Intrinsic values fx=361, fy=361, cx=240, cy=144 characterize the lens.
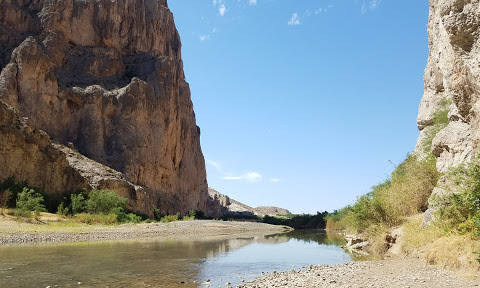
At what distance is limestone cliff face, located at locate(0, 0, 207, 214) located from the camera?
67.8 meters

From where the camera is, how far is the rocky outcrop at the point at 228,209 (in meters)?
117

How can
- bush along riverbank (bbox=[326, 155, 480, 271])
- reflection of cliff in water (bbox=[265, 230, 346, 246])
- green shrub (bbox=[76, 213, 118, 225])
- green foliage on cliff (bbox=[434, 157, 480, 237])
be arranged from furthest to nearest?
green shrub (bbox=[76, 213, 118, 225]) < reflection of cliff in water (bbox=[265, 230, 346, 246]) < bush along riverbank (bbox=[326, 155, 480, 271]) < green foliage on cliff (bbox=[434, 157, 480, 237])

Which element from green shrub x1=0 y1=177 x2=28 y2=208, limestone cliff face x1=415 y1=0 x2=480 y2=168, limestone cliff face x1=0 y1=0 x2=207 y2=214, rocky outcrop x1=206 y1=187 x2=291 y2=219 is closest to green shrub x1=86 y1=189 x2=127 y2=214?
green shrub x1=0 y1=177 x2=28 y2=208

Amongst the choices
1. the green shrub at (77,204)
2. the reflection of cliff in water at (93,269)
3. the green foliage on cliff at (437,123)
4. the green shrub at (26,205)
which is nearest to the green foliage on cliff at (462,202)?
the reflection of cliff in water at (93,269)

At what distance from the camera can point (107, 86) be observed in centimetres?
7944

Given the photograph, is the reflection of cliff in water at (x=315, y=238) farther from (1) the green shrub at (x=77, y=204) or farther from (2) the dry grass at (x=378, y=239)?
(1) the green shrub at (x=77, y=204)

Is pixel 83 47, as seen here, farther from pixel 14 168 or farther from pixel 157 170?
pixel 14 168

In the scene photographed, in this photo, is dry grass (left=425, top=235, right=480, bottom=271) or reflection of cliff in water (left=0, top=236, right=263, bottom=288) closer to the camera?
dry grass (left=425, top=235, right=480, bottom=271)

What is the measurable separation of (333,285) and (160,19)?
99.4 m

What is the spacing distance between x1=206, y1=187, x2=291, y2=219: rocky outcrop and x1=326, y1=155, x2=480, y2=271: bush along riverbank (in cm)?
9081

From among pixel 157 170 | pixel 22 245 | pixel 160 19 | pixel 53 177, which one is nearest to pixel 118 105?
pixel 157 170

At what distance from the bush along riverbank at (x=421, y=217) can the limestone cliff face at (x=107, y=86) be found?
4822 cm

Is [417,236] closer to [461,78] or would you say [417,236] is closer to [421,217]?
[421,217]

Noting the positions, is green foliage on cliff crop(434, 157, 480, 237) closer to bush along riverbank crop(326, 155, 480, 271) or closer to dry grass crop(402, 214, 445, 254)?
bush along riverbank crop(326, 155, 480, 271)
